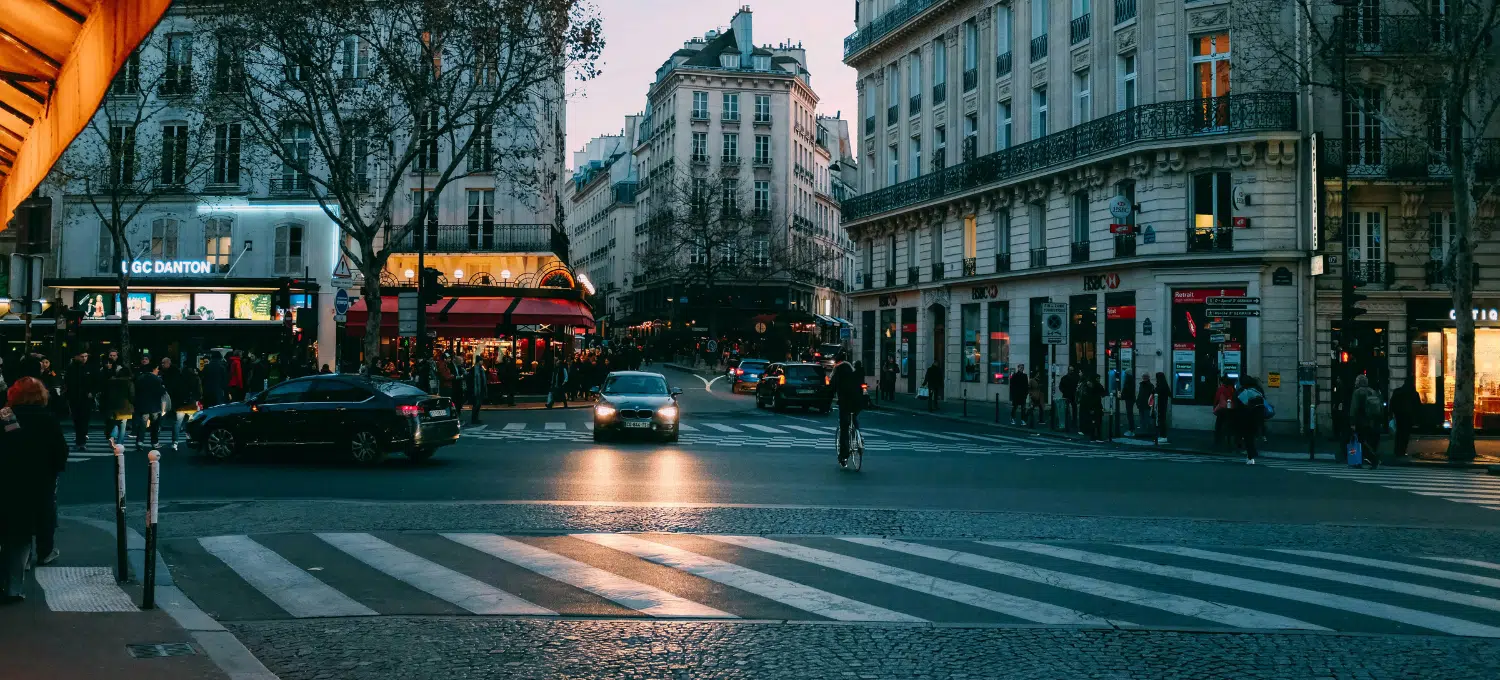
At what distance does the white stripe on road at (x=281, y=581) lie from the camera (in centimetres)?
818

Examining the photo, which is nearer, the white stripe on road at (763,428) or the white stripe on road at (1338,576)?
the white stripe on road at (1338,576)

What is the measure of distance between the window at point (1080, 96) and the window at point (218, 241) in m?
30.8

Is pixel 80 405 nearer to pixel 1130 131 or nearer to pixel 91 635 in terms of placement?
pixel 91 635

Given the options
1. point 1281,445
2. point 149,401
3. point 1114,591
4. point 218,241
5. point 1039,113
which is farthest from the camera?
point 218,241

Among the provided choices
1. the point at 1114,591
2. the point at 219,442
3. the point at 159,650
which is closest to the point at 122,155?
the point at 219,442

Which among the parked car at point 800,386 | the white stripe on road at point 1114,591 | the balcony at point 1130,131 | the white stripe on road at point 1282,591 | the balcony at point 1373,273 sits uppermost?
the balcony at point 1130,131

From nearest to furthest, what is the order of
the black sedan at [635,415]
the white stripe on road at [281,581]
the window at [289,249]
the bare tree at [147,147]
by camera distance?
the white stripe on road at [281,581], the black sedan at [635,415], the bare tree at [147,147], the window at [289,249]

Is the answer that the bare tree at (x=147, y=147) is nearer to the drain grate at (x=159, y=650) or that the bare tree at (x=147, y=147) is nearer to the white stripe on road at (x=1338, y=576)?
the drain grate at (x=159, y=650)

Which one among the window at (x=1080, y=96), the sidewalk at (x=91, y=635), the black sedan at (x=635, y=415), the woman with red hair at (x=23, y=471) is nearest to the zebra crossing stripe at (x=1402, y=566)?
the sidewalk at (x=91, y=635)

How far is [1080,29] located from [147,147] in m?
32.3

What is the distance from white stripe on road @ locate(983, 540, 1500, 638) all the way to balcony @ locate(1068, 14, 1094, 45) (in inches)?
1183

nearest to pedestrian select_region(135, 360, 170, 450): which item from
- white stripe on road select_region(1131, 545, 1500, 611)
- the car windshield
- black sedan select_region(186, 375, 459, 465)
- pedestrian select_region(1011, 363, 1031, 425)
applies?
black sedan select_region(186, 375, 459, 465)

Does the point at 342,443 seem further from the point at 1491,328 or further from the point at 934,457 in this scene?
the point at 1491,328

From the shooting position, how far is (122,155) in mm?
34250
